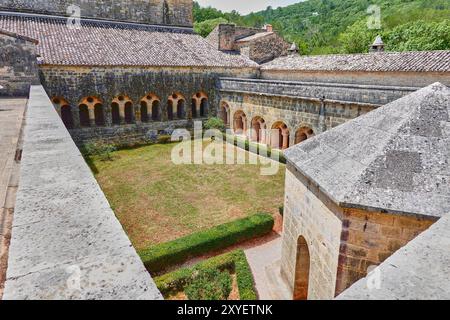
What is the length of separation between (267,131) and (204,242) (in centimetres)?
1239

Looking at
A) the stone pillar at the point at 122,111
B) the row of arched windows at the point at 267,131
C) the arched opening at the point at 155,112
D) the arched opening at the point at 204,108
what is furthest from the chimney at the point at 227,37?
the stone pillar at the point at 122,111

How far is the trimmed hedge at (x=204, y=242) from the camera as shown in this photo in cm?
824

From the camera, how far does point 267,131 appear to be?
20.0 meters

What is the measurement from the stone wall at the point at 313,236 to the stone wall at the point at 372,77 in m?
13.9

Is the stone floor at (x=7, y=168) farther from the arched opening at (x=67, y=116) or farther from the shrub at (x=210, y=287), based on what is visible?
the arched opening at (x=67, y=116)

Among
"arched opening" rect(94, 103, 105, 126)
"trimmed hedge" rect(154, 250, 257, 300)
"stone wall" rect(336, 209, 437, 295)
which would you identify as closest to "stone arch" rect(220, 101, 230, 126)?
"arched opening" rect(94, 103, 105, 126)

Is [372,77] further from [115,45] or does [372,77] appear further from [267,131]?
[115,45]

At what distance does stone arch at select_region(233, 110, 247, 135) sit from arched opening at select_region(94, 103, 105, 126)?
30.1 feet

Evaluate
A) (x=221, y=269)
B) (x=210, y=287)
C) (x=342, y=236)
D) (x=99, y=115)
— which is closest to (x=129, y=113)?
(x=99, y=115)

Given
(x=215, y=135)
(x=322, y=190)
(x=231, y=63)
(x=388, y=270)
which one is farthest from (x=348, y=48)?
(x=388, y=270)

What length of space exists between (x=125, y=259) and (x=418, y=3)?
76.5 meters

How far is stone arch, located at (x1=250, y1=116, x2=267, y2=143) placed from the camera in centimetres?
2058

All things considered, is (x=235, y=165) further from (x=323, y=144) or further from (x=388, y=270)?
(x=388, y=270)

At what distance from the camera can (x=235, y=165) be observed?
658 inches
